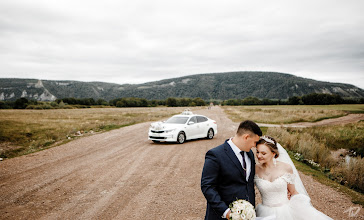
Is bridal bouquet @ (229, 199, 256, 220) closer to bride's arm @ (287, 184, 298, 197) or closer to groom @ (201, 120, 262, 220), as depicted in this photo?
groom @ (201, 120, 262, 220)

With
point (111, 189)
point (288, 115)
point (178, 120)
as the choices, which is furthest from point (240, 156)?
point (288, 115)

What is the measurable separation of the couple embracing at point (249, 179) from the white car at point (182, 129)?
10365 millimetres

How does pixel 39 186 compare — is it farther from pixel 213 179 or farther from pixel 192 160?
pixel 213 179

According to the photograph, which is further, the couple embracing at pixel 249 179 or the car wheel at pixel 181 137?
the car wheel at pixel 181 137

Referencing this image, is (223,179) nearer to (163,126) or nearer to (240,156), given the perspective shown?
(240,156)

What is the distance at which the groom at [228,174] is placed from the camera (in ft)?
7.66

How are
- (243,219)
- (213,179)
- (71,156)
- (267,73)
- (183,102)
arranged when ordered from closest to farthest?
(243,219) < (213,179) < (71,156) < (183,102) < (267,73)

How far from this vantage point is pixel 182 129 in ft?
45.1

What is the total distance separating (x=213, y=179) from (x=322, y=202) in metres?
4.71

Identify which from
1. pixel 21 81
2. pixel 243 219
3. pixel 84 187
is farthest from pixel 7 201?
pixel 21 81

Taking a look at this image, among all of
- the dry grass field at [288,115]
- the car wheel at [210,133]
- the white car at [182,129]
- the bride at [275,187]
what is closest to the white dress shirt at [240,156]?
the bride at [275,187]

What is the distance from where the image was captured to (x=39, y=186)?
21.2 ft

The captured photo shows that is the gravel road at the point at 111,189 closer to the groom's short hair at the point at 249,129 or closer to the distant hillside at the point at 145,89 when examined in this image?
the groom's short hair at the point at 249,129

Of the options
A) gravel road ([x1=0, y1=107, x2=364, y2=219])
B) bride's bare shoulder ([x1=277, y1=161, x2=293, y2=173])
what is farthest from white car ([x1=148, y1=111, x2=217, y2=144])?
bride's bare shoulder ([x1=277, y1=161, x2=293, y2=173])
